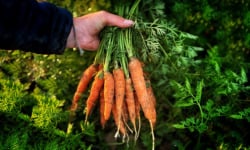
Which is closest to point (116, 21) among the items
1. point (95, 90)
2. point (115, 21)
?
point (115, 21)

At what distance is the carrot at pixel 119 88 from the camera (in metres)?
2.74

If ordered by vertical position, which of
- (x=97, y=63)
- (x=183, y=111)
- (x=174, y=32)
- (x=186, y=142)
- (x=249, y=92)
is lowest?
(x=186, y=142)

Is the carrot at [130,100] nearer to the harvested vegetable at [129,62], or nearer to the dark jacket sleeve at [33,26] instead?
the harvested vegetable at [129,62]

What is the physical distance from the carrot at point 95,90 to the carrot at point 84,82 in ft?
0.24

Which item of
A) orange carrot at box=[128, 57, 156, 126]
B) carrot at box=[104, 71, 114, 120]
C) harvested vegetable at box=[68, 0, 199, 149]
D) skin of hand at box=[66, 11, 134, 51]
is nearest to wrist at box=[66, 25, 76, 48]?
skin of hand at box=[66, 11, 134, 51]

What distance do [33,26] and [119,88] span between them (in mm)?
726

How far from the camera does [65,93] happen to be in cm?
312

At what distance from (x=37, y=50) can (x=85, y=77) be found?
46 centimetres

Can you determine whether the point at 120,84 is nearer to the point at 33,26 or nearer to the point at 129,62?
the point at 129,62

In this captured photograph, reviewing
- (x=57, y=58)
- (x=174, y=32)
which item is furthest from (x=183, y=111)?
(x=57, y=58)

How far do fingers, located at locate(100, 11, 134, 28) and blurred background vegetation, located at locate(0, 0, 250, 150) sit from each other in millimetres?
341

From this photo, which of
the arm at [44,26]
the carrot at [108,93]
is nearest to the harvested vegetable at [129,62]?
the carrot at [108,93]

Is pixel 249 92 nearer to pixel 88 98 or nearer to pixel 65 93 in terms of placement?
pixel 88 98

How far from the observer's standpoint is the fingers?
2703mm
